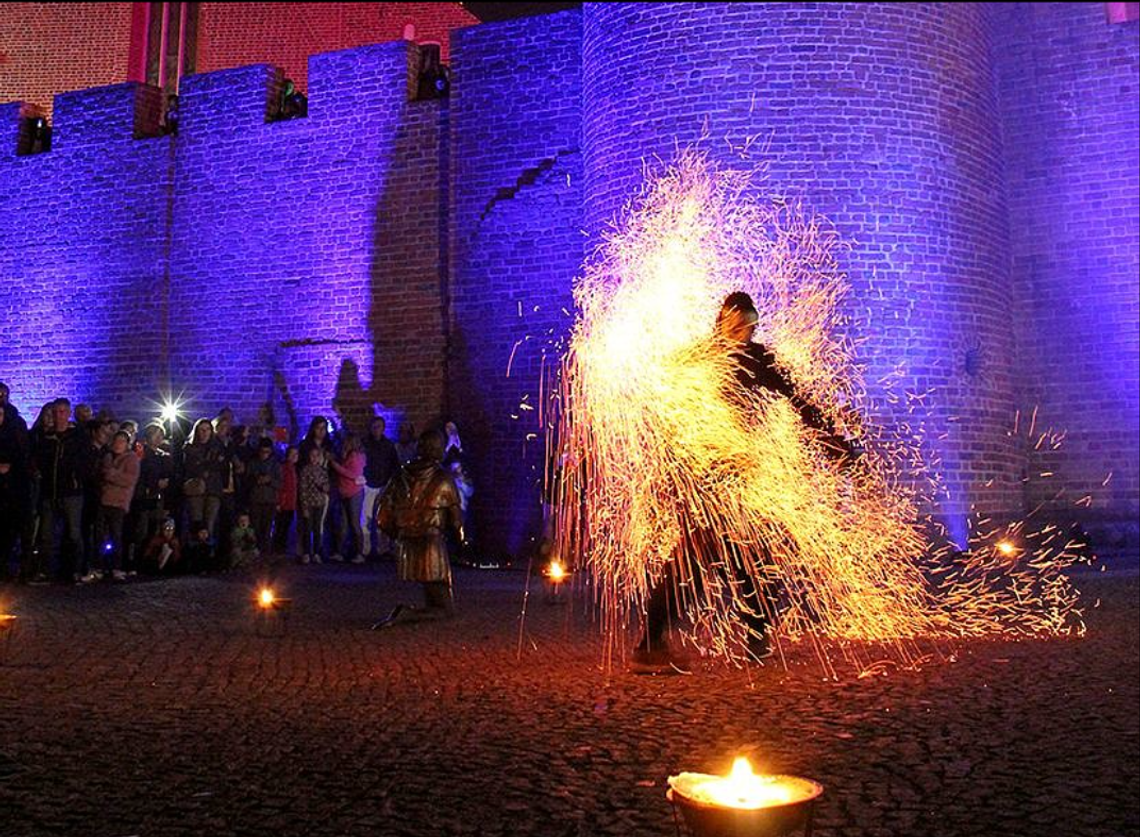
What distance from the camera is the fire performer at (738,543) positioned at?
5039 mm

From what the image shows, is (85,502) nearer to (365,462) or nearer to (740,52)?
(365,462)

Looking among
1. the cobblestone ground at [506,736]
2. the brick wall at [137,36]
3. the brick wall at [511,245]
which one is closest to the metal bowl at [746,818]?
the cobblestone ground at [506,736]

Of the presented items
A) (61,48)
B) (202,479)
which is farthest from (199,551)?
(61,48)

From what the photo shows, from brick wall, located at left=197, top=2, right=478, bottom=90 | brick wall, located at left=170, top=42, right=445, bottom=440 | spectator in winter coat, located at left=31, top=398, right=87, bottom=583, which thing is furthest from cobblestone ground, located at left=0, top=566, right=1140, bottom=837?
brick wall, located at left=197, top=2, right=478, bottom=90

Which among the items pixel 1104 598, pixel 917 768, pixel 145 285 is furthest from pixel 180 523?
pixel 917 768

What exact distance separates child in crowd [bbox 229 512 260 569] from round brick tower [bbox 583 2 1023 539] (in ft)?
15.8

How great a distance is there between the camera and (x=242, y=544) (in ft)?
35.6

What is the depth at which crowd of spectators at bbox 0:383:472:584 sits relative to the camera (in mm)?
9172

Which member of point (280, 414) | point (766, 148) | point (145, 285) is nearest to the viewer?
point (766, 148)

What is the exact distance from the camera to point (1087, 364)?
12.5 metres

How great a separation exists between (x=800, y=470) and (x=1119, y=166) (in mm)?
9182

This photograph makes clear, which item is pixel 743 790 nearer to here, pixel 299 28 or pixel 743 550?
pixel 743 550

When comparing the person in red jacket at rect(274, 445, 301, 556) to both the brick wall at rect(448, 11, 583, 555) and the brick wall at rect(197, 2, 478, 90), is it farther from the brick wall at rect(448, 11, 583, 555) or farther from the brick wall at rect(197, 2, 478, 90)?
the brick wall at rect(197, 2, 478, 90)

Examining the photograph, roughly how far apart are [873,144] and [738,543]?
23.3ft
